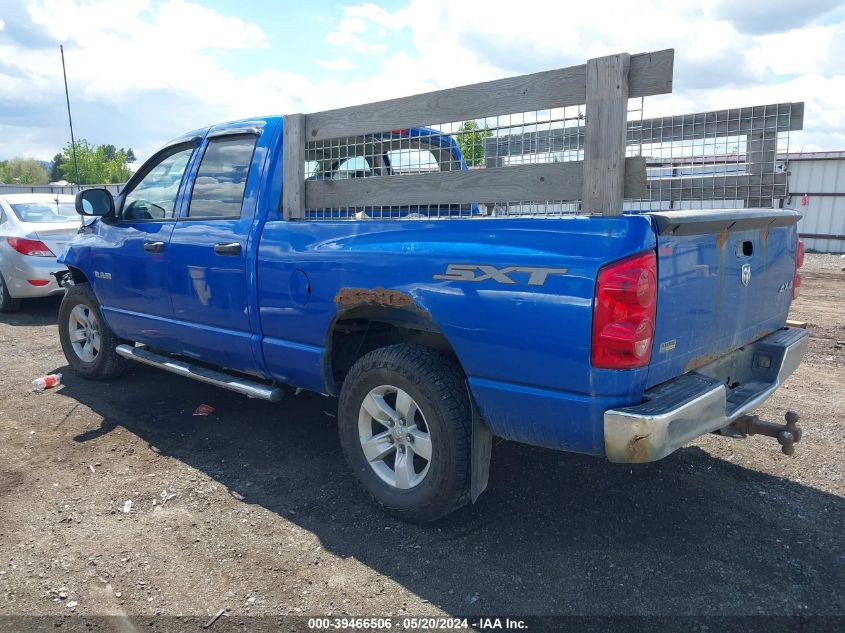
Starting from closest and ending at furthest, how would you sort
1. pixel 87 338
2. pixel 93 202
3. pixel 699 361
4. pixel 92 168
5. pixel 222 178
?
pixel 699 361 → pixel 222 178 → pixel 93 202 → pixel 87 338 → pixel 92 168

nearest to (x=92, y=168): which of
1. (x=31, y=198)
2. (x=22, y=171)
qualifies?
(x=22, y=171)

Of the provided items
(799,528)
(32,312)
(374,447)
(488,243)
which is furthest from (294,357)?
(32,312)

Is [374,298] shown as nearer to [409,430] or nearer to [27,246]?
[409,430]

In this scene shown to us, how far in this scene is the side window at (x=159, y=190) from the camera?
4734 mm

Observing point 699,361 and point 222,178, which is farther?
point 222,178

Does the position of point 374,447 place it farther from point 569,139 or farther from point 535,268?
point 569,139

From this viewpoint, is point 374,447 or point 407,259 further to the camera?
point 374,447

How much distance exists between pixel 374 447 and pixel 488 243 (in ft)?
4.34

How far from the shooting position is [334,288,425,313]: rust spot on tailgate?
316 centimetres

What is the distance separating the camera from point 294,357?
3824 mm

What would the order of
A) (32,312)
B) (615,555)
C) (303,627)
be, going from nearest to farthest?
(303,627), (615,555), (32,312)

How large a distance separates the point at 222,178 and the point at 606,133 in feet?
8.70

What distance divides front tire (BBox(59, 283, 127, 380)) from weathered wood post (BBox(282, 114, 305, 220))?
2.55 metres

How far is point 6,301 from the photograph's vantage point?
29.5ft
